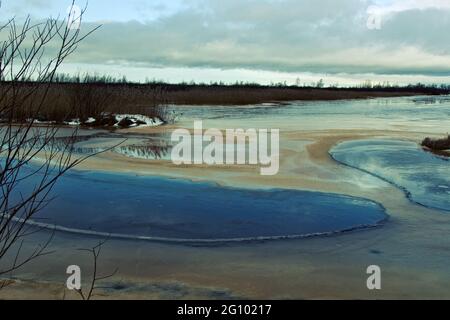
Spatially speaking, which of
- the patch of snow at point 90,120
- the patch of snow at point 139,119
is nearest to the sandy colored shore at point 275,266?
the patch of snow at point 139,119

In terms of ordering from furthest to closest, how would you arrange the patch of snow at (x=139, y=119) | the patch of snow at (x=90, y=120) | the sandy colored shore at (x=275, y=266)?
the patch of snow at (x=139, y=119), the patch of snow at (x=90, y=120), the sandy colored shore at (x=275, y=266)

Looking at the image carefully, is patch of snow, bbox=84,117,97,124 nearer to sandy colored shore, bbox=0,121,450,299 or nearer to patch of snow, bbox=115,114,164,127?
patch of snow, bbox=115,114,164,127

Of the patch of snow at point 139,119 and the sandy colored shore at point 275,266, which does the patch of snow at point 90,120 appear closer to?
the patch of snow at point 139,119

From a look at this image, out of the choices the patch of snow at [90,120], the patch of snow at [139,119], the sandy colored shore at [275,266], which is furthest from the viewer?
the patch of snow at [139,119]

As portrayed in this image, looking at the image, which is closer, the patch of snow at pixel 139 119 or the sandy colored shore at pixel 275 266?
the sandy colored shore at pixel 275 266

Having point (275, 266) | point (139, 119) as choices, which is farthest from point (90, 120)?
point (275, 266)

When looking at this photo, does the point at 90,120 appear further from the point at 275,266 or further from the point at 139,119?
the point at 275,266

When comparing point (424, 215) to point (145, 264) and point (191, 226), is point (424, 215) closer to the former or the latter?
point (191, 226)

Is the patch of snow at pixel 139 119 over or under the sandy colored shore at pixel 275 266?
over

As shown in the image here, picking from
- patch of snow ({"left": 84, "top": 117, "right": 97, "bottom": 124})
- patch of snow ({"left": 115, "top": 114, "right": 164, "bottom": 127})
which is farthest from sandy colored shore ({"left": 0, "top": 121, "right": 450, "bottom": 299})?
patch of snow ({"left": 84, "top": 117, "right": 97, "bottom": 124})

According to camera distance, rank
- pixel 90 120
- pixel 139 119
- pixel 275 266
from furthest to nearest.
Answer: pixel 139 119 < pixel 90 120 < pixel 275 266
